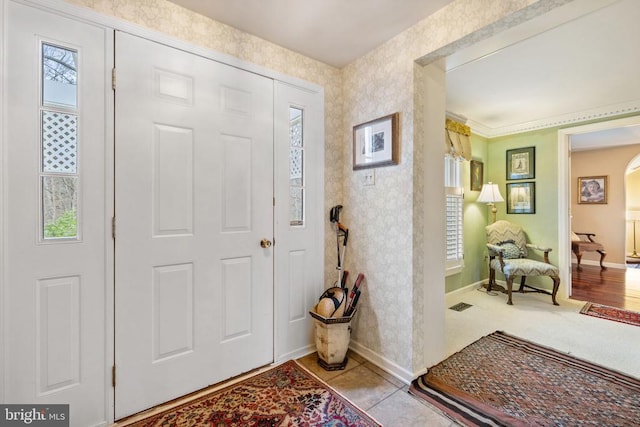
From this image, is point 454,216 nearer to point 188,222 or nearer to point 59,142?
point 188,222

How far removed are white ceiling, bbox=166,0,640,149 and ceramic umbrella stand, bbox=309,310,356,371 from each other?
2.09 metres

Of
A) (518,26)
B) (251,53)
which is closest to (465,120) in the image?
(518,26)

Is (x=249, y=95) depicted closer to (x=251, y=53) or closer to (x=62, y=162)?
(x=251, y=53)

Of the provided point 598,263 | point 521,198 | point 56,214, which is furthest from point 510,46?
point 598,263

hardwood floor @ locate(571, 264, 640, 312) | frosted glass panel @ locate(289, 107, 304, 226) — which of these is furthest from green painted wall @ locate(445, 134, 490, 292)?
frosted glass panel @ locate(289, 107, 304, 226)

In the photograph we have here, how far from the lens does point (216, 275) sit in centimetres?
192

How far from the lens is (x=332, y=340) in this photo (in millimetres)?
2102

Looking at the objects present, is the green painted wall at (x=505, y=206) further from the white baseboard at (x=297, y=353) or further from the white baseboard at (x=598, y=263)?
the white baseboard at (x=598, y=263)

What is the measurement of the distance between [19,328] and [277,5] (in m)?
2.24

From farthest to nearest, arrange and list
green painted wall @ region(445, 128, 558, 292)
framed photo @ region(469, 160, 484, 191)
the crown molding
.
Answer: framed photo @ region(469, 160, 484, 191), green painted wall @ region(445, 128, 558, 292), the crown molding

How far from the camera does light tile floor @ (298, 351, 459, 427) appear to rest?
5.36 feet

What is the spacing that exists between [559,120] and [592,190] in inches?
130

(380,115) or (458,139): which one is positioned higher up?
(458,139)

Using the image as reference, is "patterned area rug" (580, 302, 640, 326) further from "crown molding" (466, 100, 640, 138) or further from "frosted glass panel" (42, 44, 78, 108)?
"frosted glass panel" (42, 44, 78, 108)
